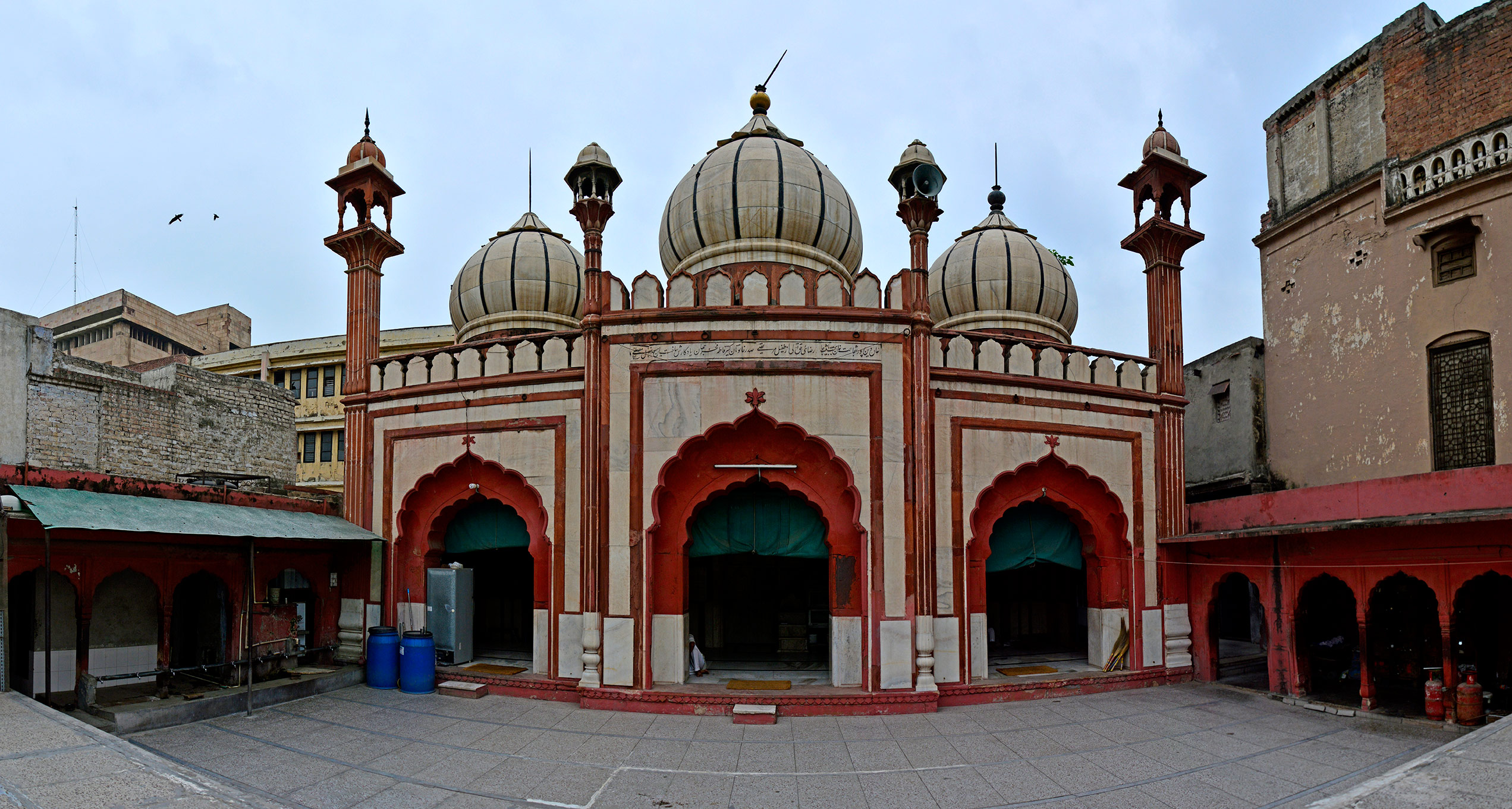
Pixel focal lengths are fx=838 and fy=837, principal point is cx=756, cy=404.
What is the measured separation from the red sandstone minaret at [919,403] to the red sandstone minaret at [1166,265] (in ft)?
15.1

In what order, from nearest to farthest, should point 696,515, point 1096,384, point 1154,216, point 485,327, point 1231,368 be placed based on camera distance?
point 696,515
point 1096,384
point 1154,216
point 485,327
point 1231,368

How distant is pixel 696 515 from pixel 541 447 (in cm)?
264

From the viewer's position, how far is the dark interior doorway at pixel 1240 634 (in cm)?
1338

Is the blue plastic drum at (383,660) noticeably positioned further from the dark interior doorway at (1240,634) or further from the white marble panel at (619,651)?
the dark interior doorway at (1240,634)

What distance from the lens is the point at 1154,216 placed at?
47.6 feet

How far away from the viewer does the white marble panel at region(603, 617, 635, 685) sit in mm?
11281

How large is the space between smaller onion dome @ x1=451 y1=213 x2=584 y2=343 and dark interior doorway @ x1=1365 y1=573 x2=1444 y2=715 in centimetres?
1450

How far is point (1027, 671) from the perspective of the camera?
12.8 m

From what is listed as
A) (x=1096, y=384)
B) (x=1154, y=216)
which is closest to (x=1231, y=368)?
(x=1154, y=216)

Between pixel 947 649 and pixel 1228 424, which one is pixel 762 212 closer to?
pixel 947 649

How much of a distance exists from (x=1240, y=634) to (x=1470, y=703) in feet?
35.6

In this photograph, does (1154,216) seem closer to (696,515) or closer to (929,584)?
(929,584)

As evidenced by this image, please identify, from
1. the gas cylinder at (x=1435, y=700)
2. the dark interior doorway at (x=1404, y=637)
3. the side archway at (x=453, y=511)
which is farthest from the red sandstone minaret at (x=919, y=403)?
the dark interior doorway at (x=1404, y=637)

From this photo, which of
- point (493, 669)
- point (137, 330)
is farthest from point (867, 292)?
point (137, 330)
